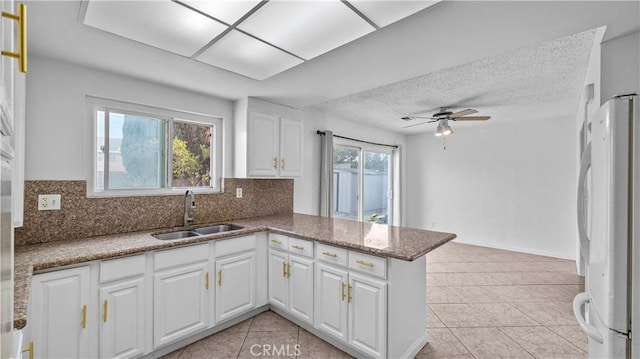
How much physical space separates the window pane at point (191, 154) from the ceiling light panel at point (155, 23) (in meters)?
1.28

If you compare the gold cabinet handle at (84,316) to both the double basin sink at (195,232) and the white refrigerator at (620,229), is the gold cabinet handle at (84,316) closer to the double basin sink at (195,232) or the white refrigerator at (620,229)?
the double basin sink at (195,232)

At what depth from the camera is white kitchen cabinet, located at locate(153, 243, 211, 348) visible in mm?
2078

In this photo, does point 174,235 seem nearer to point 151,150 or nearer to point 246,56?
point 151,150

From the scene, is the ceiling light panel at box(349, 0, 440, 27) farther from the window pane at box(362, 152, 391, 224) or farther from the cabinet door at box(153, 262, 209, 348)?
the window pane at box(362, 152, 391, 224)

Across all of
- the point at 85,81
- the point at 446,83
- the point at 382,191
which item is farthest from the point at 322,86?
the point at 382,191

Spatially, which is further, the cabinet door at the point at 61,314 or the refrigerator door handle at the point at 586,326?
the cabinet door at the point at 61,314

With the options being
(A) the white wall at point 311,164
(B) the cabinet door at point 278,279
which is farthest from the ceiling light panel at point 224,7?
(A) the white wall at point 311,164

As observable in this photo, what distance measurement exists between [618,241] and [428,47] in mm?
1512

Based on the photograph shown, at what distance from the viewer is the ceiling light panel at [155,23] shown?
143cm

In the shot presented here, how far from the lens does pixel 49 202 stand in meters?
2.11

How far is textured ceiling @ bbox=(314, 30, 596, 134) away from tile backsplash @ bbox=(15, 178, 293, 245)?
178 centimetres

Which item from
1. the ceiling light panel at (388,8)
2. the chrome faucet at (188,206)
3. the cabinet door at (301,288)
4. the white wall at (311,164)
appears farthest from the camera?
the white wall at (311,164)

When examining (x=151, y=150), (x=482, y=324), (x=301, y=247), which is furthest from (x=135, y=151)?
(x=482, y=324)

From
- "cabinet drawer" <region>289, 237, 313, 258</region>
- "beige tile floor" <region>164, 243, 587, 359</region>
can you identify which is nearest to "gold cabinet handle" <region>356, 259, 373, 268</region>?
"cabinet drawer" <region>289, 237, 313, 258</region>
